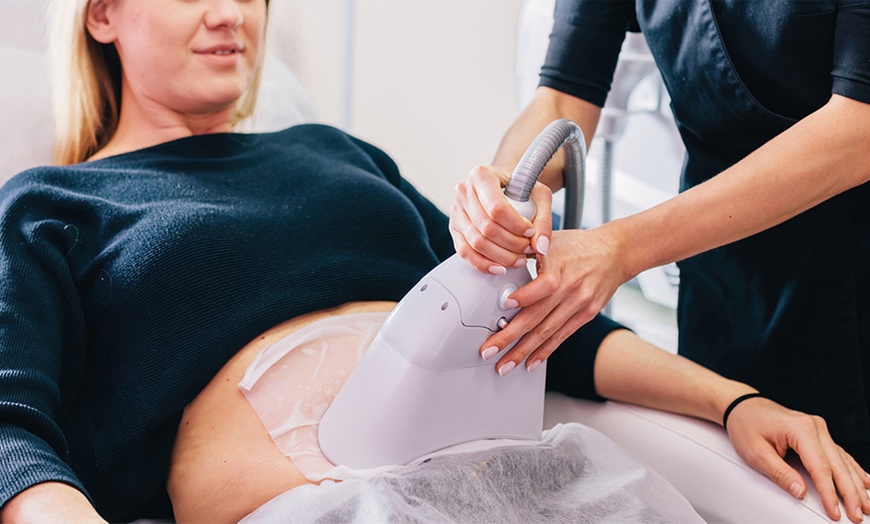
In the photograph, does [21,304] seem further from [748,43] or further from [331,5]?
[331,5]

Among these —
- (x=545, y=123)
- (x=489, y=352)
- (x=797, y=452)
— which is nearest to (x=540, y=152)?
(x=489, y=352)

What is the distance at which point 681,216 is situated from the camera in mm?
1067

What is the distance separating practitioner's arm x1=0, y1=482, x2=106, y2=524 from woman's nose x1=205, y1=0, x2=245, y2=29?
736mm

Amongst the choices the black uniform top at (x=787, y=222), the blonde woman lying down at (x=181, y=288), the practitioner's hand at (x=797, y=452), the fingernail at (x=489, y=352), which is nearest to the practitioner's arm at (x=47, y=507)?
the blonde woman lying down at (x=181, y=288)

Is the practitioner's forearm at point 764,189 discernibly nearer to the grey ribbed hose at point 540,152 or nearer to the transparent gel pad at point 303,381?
the grey ribbed hose at point 540,152

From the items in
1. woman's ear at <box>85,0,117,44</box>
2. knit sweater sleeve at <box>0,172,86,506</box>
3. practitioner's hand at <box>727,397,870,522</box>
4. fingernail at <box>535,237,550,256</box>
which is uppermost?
woman's ear at <box>85,0,117,44</box>

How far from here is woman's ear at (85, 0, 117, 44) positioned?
1.42 metres

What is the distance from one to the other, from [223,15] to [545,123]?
0.51 m

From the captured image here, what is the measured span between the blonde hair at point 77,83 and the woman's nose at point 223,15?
8.6 inches

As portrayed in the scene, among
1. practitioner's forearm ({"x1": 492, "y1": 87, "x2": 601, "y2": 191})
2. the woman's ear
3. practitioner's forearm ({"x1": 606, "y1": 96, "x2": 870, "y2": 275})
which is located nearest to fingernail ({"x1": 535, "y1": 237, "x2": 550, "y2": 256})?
practitioner's forearm ({"x1": 606, "y1": 96, "x2": 870, "y2": 275})

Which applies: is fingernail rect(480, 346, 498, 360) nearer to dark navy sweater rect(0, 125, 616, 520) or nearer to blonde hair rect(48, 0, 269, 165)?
dark navy sweater rect(0, 125, 616, 520)

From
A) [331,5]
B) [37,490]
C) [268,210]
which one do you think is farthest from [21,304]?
[331,5]

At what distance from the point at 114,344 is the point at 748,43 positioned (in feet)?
3.02

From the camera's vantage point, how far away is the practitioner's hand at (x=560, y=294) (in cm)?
100
